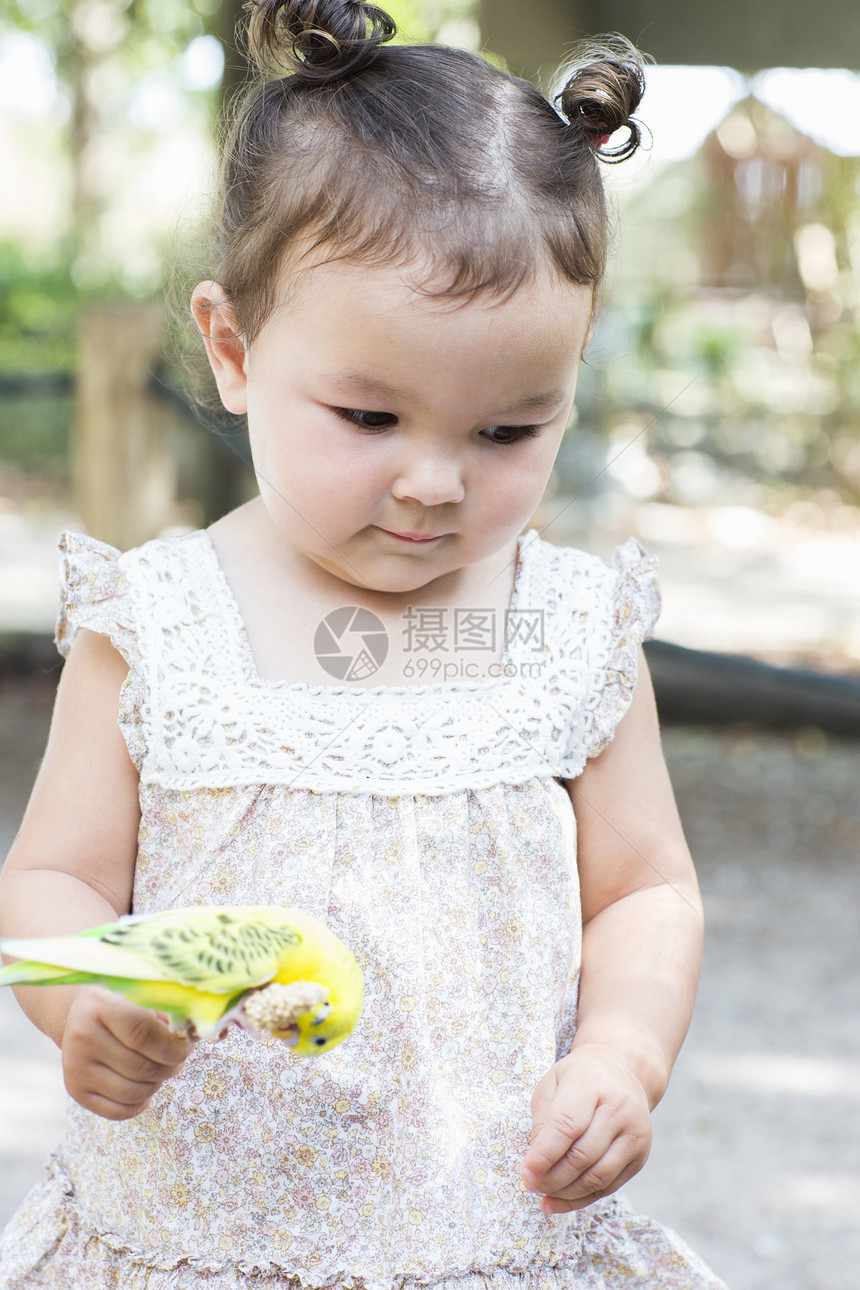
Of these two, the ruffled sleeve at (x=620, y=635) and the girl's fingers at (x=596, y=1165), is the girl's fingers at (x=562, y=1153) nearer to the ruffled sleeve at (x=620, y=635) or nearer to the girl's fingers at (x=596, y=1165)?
the girl's fingers at (x=596, y=1165)

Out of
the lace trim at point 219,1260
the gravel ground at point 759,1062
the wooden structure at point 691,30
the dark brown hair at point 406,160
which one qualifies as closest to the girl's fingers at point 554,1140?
the lace trim at point 219,1260

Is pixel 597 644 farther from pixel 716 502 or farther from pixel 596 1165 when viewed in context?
pixel 716 502

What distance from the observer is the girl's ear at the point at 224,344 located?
953 millimetres

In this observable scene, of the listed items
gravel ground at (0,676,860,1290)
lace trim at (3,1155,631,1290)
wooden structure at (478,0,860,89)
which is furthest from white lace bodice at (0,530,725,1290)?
wooden structure at (478,0,860,89)

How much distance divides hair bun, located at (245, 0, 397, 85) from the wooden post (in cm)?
218

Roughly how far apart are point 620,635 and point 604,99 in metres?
0.40

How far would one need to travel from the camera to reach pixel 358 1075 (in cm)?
87

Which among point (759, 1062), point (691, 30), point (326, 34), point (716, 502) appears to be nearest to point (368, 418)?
point (326, 34)

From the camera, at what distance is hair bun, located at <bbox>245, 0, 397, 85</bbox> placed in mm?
879

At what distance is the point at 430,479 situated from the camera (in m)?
0.82

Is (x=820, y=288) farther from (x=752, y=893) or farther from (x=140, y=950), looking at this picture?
(x=140, y=950)

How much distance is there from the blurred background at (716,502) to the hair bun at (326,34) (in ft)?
0.67

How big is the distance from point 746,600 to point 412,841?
4594 millimetres

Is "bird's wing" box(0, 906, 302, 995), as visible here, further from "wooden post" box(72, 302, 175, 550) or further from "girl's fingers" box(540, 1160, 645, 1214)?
"wooden post" box(72, 302, 175, 550)
